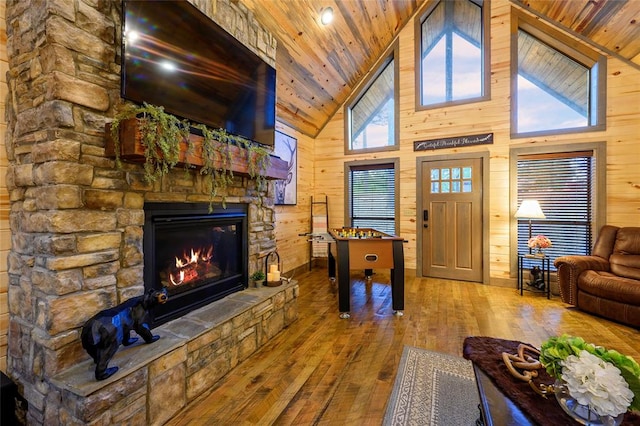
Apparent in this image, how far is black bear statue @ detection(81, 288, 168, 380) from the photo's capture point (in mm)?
1370

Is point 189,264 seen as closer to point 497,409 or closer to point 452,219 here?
point 497,409

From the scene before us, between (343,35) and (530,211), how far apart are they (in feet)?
11.5

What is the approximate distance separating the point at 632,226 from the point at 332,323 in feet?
13.0

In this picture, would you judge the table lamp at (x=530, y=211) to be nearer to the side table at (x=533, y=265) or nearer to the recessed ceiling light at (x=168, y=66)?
the side table at (x=533, y=265)

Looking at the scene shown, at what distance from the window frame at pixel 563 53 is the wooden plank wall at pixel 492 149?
6 centimetres

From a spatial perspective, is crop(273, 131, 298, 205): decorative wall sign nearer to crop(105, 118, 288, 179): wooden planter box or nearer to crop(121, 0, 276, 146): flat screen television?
crop(121, 0, 276, 146): flat screen television

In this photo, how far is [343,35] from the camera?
152 inches

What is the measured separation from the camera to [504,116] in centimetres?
417

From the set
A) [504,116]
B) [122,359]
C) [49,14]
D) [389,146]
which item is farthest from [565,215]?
[49,14]

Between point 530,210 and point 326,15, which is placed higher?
Result: point 326,15

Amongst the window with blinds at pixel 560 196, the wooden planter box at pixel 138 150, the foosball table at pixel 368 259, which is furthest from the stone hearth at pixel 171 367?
the window with blinds at pixel 560 196

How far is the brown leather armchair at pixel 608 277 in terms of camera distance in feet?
9.23

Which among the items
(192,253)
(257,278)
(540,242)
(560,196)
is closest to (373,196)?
(540,242)

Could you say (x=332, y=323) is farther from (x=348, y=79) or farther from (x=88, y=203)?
(x=348, y=79)
